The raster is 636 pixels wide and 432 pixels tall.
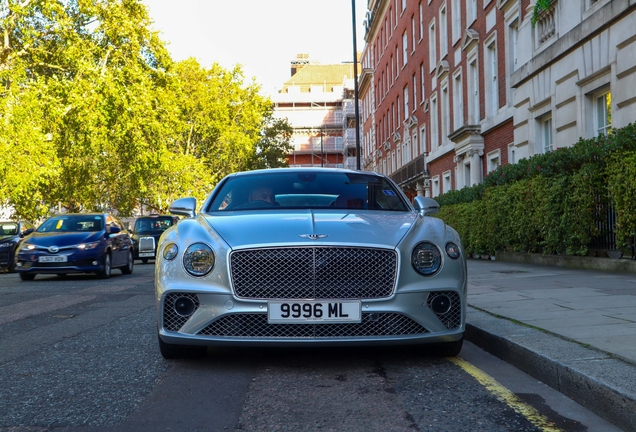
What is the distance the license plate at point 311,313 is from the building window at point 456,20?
24768 millimetres

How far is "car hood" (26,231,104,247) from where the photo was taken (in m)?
15.1

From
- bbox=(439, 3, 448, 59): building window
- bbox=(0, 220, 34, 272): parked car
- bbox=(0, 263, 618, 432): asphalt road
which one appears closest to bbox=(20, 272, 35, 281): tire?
bbox=(0, 220, 34, 272): parked car

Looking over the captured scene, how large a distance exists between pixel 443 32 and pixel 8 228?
19084 millimetres

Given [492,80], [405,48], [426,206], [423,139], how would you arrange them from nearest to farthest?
1. [426,206]
2. [492,80]
3. [423,139]
4. [405,48]

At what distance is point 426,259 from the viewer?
4930 millimetres

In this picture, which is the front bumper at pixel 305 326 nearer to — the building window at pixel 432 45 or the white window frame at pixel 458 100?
the white window frame at pixel 458 100

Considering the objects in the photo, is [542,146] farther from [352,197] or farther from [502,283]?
[352,197]

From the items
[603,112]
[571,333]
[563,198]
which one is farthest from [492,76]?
[571,333]

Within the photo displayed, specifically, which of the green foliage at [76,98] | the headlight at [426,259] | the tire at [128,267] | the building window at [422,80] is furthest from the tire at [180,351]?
the building window at [422,80]

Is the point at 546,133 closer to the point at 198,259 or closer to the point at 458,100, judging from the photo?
the point at 458,100

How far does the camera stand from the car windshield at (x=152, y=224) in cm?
2823

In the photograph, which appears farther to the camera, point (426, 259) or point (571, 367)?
point (426, 259)

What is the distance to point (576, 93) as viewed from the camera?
14359 mm

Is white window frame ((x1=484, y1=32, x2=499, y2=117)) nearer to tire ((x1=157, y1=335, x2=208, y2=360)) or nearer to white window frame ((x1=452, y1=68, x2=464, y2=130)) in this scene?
white window frame ((x1=452, y1=68, x2=464, y2=130))
